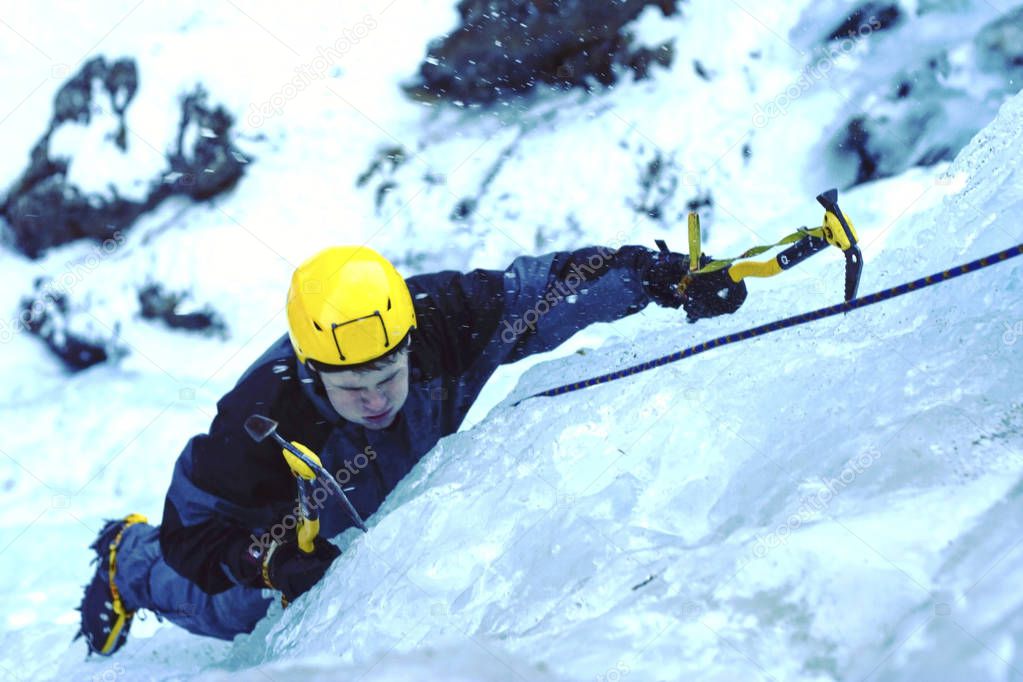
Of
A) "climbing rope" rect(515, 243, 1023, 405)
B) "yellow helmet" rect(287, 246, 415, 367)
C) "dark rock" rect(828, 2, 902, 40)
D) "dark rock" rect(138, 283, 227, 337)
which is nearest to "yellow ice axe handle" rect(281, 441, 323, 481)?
"yellow helmet" rect(287, 246, 415, 367)

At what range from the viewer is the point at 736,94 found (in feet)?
17.4

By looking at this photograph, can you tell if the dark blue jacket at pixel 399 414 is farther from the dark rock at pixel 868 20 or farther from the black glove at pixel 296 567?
the dark rock at pixel 868 20

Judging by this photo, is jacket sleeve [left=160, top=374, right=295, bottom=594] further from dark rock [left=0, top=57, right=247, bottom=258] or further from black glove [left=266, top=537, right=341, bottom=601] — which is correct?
dark rock [left=0, top=57, right=247, bottom=258]

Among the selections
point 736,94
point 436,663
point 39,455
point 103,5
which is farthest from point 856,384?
point 103,5

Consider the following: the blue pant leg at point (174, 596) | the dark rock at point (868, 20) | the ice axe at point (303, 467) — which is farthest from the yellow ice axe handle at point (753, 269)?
the dark rock at point (868, 20)

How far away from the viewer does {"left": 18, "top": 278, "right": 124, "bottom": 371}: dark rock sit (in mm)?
5230

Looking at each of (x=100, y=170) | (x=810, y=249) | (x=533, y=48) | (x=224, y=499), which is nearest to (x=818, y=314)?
(x=810, y=249)

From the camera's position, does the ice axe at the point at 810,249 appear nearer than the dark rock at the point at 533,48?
Yes

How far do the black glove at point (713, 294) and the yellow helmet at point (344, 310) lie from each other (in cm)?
70

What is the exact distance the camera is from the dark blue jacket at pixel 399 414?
2.11 metres

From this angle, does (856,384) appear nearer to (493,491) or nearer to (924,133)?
(493,491)

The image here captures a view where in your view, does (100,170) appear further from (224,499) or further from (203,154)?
(224,499)

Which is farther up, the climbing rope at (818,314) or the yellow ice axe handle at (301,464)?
the climbing rope at (818,314)

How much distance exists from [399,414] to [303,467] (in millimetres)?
492
